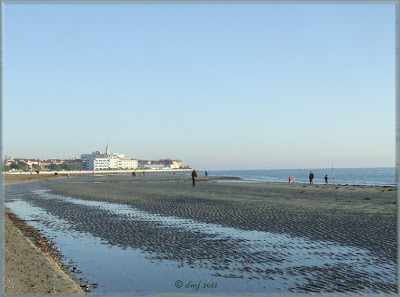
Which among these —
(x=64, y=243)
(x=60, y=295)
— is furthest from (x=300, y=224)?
(x=60, y=295)

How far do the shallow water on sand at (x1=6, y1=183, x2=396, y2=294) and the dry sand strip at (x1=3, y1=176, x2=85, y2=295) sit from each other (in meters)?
0.55

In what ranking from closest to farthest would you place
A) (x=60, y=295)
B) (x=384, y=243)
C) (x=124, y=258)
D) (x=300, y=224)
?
(x=60, y=295) < (x=124, y=258) < (x=384, y=243) < (x=300, y=224)

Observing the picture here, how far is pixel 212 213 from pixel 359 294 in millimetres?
11761

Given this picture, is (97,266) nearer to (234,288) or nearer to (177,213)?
(234,288)

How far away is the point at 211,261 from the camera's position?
354 inches

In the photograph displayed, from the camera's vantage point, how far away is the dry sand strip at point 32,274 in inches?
264

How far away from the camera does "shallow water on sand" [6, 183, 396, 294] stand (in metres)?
7.24

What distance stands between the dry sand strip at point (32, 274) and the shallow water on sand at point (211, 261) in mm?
551

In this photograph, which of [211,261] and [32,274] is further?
[211,261]

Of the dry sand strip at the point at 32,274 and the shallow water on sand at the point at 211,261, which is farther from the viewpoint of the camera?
the shallow water on sand at the point at 211,261

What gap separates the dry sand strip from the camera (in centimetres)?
670

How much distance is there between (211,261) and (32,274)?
410cm

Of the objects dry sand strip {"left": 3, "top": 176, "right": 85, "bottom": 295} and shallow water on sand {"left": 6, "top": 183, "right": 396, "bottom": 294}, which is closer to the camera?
dry sand strip {"left": 3, "top": 176, "right": 85, "bottom": 295}

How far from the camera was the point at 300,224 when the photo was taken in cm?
1434
